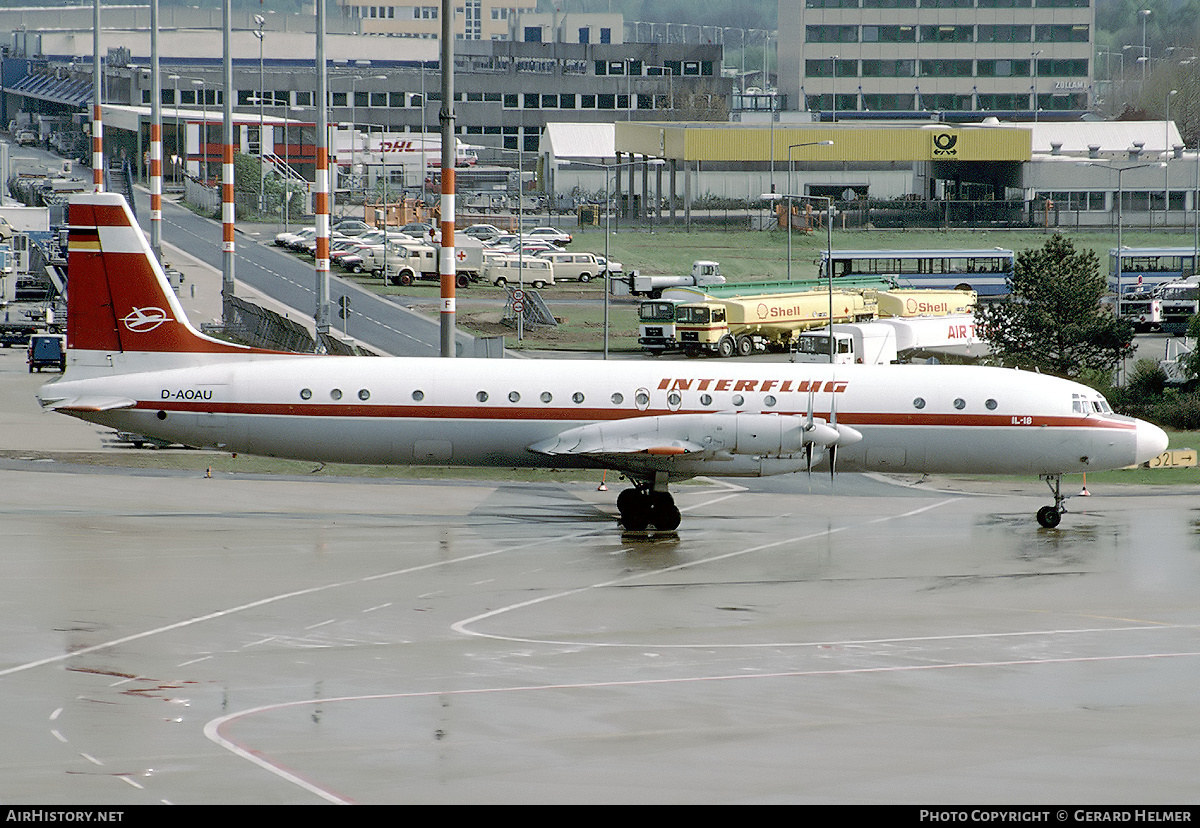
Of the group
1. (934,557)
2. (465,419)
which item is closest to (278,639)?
(465,419)

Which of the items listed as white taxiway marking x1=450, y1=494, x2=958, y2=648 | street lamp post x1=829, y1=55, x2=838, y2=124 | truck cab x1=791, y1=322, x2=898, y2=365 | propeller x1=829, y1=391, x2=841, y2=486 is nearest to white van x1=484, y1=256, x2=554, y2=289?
truck cab x1=791, y1=322, x2=898, y2=365

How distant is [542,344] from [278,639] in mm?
51946

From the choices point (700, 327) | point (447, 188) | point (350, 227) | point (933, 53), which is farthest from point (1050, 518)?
point (933, 53)

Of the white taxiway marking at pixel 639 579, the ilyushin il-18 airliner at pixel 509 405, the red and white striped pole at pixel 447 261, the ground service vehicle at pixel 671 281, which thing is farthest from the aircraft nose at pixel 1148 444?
the ground service vehicle at pixel 671 281

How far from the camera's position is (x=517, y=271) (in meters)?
101

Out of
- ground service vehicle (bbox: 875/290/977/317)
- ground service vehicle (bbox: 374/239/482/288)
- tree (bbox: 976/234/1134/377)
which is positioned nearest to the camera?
tree (bbox: 976/234/1134/377)

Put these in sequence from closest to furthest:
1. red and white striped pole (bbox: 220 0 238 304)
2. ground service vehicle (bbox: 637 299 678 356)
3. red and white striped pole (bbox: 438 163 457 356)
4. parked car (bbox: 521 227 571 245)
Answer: red and white striped pole (bbox: 438 163 457 356), red and white striped pole (bbox: 220 0 238 304), ground service vehicle (bbox: 637 299 678 356), parked car (bbox: 521 227 571 245)

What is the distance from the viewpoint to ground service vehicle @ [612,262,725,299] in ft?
303

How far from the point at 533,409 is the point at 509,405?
62cm

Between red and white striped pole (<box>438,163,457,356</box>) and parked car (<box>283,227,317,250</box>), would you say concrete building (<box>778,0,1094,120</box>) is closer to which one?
parked car (<box>283,227,317,250</box>)

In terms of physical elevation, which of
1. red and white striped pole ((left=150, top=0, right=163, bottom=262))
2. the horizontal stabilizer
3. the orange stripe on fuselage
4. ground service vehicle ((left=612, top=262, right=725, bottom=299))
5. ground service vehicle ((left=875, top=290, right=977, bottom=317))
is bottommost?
Result: the orange stripe on fuselage

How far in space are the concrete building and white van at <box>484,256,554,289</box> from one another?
85.1 m

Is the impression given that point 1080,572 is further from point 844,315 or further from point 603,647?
point 844,315

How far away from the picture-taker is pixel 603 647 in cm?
→ 2552
